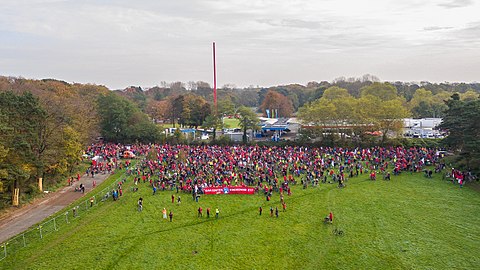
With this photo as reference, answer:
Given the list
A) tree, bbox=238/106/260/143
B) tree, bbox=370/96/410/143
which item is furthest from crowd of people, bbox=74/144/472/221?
tree, bbox=238/106/260/143

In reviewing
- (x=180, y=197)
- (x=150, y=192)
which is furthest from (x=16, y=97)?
(x=180, y=197)

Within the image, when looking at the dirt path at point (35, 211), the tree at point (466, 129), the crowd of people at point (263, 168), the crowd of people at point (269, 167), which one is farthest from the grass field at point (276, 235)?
the tree at point (466, 129)

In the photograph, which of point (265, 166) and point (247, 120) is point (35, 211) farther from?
point (247, 120)

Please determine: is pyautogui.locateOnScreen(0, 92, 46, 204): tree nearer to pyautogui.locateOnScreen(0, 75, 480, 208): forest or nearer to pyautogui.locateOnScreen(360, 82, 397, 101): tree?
pyautogui.locateOnScreen(0, 75, 480, 208): forest

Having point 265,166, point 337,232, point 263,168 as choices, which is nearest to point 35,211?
point 263,168

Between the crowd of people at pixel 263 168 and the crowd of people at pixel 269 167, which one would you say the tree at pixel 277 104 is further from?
the crowd of people at pixel 269 167

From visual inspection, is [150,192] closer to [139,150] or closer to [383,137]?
[139,150]
